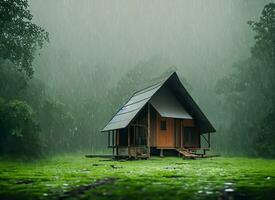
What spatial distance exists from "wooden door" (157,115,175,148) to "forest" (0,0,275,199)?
5.90m

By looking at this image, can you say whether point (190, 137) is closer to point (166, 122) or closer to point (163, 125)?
point (166, 122)

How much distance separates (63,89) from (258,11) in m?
37.9

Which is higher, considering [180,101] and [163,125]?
[180,101]

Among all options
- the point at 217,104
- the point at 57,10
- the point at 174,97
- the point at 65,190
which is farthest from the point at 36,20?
the point at 65,190

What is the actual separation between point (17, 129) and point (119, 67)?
4764cm

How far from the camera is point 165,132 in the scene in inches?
1085

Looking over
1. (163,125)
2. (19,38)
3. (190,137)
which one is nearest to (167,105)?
(163,125)

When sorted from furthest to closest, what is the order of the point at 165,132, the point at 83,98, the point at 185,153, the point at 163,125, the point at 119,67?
the point at 119,67 < the point at 83,98 < the point at 163,125 < the point at 165,132 < the point at 185,153

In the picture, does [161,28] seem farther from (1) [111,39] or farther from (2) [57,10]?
(2) [57,10]

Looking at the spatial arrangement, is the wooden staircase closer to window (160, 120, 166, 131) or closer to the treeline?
window (160, 120, 166, 131)

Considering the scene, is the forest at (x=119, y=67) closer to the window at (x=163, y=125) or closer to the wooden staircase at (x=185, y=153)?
the wooden staircase at (x=185, y=153)

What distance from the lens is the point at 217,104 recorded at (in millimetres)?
62000

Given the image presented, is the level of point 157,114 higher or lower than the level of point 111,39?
lower

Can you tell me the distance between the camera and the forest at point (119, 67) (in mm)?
28359
